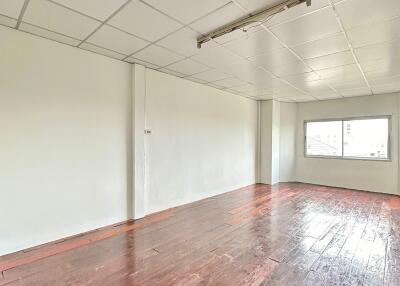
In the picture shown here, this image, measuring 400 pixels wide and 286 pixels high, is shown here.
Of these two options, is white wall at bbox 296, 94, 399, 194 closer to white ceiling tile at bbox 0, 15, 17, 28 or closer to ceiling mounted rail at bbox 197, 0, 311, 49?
ceiling mounted rail at bbox 197, 0, 311, 49

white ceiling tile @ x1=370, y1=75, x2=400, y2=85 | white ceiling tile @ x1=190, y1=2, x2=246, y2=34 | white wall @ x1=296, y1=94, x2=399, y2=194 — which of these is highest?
white ceiling tile @ x1=190, y1=2, x2=246, y2=34

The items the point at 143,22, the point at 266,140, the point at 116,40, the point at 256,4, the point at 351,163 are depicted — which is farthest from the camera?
the point at 266,140

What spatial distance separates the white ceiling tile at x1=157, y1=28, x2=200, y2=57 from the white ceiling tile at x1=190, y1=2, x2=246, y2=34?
0.53 feet

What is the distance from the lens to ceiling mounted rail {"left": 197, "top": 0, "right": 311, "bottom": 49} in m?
2.15

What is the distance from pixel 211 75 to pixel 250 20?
2.13m

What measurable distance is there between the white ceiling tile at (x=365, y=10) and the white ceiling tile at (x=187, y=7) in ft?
3.84

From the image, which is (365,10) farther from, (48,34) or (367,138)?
(367,138)

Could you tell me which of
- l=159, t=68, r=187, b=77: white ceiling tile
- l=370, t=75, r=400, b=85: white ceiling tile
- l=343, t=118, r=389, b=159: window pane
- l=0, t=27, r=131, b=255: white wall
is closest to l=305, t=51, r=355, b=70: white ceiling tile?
l=370, t=75, r=400, b=85: white ceiling tile

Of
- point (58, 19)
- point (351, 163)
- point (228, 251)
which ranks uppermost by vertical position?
point (58, 19)

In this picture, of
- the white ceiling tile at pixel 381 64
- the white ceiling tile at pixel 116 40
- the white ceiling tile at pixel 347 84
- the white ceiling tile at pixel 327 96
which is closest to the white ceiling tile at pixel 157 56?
the white ceiling tile at pixel 116 40

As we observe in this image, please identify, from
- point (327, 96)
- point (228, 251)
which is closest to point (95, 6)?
point (228, 251)

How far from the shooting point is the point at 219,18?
2451 millimetres

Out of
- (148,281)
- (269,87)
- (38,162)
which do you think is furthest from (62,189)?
(269,87)

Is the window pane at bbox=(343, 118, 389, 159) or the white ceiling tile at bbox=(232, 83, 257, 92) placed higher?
the white ceiling tile at bbox=(232, 83, 257, 92)
